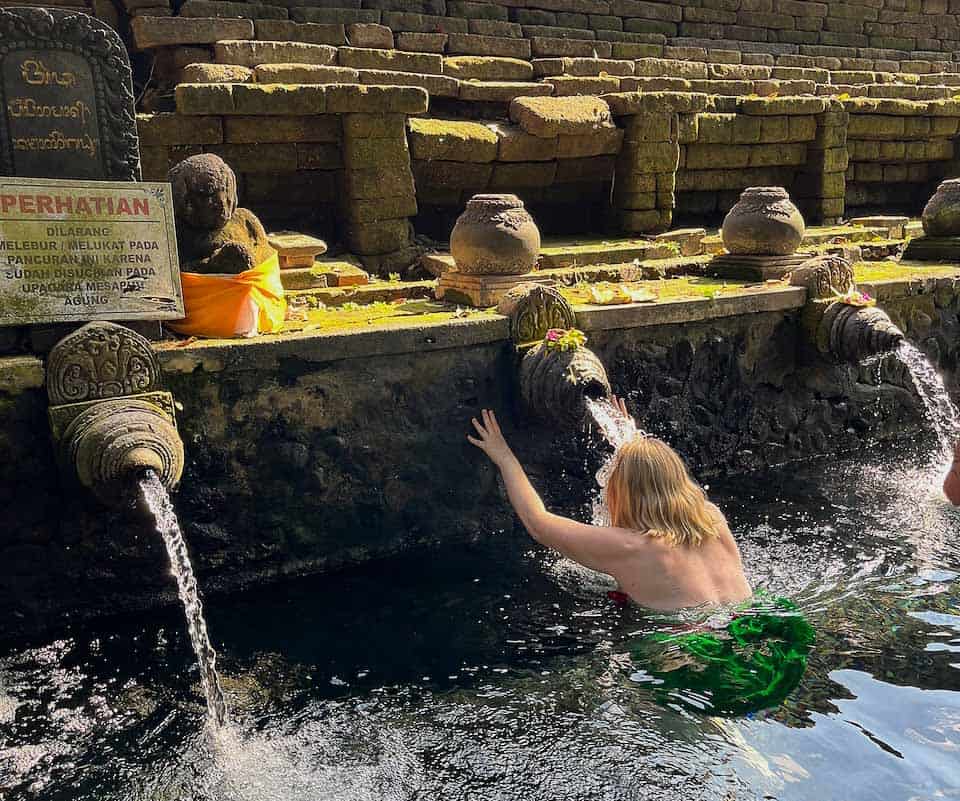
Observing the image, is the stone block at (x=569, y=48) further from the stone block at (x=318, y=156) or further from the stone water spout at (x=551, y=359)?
the stone water spout at (x=551, y=359)

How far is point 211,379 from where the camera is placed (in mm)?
5121

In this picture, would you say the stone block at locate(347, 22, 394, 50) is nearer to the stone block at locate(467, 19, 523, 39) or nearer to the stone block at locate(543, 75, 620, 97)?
the stone block at locate(467, 19, 523, 39)

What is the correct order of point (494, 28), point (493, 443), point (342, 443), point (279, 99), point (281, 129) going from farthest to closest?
point (494, 28), point (281, 129), point (279, 99), point (342, 443), point (493, 443)

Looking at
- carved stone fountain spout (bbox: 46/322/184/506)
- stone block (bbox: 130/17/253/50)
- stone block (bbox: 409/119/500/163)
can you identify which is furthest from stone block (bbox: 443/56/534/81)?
carved stone fountain spout (bbox: 46/322/184/506)

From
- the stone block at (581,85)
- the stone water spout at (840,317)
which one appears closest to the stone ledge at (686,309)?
the stone water spout at (840,317)

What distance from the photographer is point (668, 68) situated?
12.7m

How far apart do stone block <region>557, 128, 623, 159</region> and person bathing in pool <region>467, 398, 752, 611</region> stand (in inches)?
231

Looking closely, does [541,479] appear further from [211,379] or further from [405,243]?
[405,243]

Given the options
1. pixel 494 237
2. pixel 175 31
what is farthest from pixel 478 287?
pixel 175 31

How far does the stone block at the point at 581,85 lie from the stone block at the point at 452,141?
1.82 metres

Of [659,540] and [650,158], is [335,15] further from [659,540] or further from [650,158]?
[659,540]

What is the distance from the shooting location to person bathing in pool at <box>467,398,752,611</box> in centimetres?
416

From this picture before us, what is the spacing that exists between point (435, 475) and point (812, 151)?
826cm

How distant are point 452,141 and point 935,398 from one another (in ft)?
16.0
